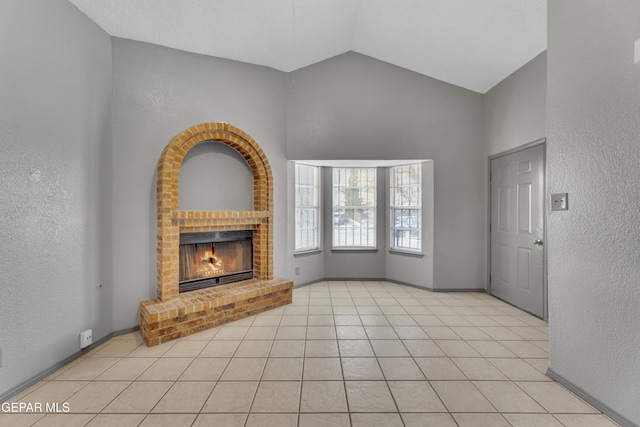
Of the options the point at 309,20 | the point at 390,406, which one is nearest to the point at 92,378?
the point at 390,406

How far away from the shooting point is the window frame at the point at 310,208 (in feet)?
15.2

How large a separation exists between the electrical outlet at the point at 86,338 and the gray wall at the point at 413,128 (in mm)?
3304

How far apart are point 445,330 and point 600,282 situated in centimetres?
153

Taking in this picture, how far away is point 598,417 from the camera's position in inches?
68.2

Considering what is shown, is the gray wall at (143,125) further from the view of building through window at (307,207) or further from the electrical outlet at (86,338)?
the view of building through window at (307,207)

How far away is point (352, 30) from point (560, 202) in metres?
3.37

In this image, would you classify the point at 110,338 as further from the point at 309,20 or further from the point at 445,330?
the point at 309,20

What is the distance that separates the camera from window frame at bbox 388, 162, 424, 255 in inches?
183

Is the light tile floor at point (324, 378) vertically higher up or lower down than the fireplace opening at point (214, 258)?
lower down

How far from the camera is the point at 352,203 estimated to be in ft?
17.0

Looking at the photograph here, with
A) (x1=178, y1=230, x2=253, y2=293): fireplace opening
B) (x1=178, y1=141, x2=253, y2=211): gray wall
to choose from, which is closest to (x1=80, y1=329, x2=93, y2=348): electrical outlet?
(x1=178, y1=230, x2=253, y2=293): fireplace opening

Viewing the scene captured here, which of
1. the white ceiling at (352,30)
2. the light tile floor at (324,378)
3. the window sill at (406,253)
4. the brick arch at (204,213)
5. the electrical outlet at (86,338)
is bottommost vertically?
the light tile floor at (324,378)

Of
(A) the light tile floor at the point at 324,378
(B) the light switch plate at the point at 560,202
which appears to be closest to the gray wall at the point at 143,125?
(A) the light tile floor at the point at 324,378

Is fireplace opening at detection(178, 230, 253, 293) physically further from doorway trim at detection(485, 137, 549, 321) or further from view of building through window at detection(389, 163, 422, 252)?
doorway trim at detection(485, 137, 549, 321)
